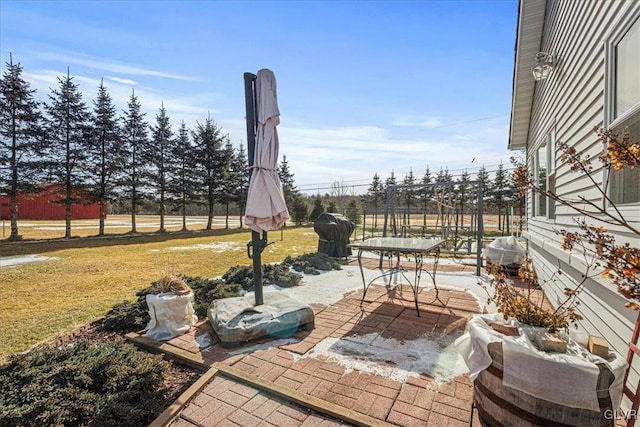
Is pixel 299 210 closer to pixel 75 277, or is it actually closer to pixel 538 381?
pixel 75 277

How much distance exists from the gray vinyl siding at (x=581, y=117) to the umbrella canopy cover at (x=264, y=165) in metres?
2.46

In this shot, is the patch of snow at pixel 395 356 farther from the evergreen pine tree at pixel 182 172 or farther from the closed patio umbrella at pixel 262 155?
the evergreen pine tree at pixel 182 172

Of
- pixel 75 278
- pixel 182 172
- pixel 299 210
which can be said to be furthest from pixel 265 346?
pixel 299 210

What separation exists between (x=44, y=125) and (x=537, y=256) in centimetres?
1796

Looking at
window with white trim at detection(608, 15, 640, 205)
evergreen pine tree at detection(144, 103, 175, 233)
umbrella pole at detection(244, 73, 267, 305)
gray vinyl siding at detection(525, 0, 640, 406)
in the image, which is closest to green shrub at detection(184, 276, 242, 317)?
umbrella pole at detection(244, 73, 267, 305)

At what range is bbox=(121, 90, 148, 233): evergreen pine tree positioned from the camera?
15406 millimetres

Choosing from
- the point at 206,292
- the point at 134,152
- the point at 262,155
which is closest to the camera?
the point at 262,155

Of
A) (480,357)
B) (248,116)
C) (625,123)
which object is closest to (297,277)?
(248,116)

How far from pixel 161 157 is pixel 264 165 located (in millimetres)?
16484

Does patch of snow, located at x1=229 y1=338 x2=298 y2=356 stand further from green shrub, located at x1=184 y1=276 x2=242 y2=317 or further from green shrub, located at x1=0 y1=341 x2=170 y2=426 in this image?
green shrub, located at x1=184 y1=276 x2=242 y2=317

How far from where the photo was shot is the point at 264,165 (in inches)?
123

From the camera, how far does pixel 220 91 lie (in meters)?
7.70

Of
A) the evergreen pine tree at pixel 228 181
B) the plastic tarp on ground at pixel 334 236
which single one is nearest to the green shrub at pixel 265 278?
the plastic tarp on ground at pixel 334 236

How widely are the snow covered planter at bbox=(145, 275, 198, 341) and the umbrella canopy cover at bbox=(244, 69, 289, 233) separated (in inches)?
40.1
